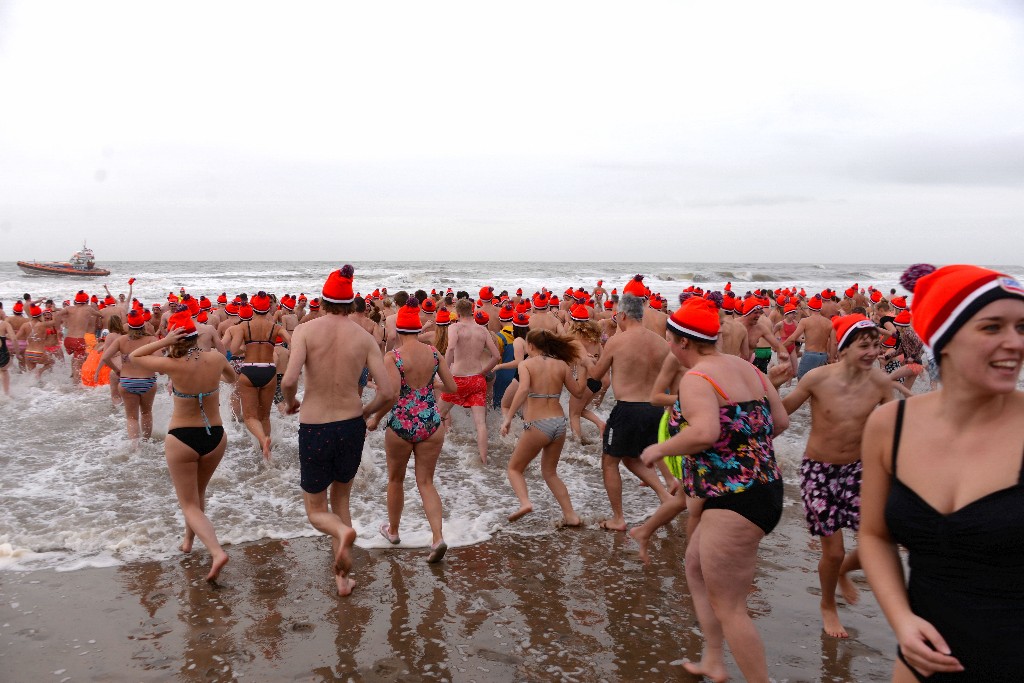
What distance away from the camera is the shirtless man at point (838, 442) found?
13.3ft

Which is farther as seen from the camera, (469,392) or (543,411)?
(469,392)

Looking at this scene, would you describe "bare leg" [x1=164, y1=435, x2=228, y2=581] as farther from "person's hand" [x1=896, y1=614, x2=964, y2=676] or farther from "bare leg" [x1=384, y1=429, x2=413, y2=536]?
"person's hand" [x1=896, y1=614, x2=964, y2=676]

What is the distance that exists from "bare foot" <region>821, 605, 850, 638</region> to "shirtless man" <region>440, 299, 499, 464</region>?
437 cm

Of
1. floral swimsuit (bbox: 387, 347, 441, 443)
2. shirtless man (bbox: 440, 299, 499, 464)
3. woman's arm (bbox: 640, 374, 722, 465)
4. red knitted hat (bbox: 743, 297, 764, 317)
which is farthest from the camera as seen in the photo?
red knitted hat (bbox: 743, 297, 764, 317)

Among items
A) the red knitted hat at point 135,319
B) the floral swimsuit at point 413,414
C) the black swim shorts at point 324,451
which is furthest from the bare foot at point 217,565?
the red knitted hat at point 135,319

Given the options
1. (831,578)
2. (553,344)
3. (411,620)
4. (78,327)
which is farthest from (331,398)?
(78,327)

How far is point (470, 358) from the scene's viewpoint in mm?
7914

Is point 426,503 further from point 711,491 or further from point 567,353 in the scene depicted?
point 711,491

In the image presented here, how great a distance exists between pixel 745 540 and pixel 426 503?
110 inches

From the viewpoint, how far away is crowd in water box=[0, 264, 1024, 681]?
1585 mm

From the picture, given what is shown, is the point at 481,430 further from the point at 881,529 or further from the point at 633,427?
the point at 881,529

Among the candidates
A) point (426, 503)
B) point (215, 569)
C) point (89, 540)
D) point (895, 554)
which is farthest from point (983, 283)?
point (89, 540)

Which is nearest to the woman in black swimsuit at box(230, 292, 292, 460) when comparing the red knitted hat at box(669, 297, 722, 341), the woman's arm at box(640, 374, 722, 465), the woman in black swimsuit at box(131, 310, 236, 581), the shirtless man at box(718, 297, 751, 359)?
the woman in black swimsuit at box(131, 310, 236, 581)

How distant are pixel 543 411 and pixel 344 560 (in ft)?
6.95
